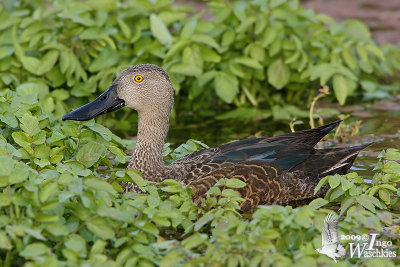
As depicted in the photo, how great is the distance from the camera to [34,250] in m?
4.95

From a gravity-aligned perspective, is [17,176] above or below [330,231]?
above

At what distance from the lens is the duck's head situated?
7.03m

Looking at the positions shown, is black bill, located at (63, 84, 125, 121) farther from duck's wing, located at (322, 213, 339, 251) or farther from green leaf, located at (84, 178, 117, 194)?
duck's wing, located at (322, 213, 339, 251)

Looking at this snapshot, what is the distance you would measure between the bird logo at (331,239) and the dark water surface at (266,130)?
2.91 metres

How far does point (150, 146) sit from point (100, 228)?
1777 mm

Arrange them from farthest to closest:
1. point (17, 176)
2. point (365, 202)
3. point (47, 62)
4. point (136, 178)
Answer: point (47, 62) → point (365, 202) → point (136, 178) → point (17, 176)

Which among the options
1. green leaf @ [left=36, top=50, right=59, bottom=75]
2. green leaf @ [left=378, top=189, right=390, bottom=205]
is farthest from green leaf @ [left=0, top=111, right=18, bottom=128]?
green leaf @ [left=378, top=189, right=390, bottom=205]

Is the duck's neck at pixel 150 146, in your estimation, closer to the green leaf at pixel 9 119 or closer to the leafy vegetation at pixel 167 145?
the leafy vegetation at pixel 167 145

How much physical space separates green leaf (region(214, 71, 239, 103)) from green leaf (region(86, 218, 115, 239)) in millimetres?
4423

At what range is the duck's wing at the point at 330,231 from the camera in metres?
5.57

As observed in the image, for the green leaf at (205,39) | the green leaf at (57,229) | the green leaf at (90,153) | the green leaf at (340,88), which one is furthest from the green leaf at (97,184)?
the green leaf at (340,88)

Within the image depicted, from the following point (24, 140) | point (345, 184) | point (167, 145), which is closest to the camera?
point (345, 184)

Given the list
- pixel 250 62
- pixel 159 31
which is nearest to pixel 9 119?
pixel 159 31

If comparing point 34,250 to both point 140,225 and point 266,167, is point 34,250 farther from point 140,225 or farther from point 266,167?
point 266,167
